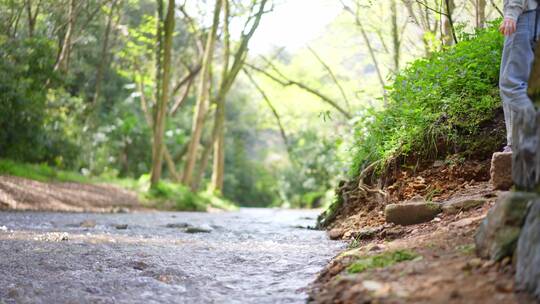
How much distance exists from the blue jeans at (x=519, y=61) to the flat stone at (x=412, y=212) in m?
0.96

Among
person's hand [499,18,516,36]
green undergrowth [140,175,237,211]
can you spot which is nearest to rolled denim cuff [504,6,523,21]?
person's hand [499,18,516,36]

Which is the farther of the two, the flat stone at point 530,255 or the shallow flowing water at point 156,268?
the shallow flowing water at point 156,268

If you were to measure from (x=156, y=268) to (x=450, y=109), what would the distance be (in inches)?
133

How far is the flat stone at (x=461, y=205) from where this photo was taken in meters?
3.91

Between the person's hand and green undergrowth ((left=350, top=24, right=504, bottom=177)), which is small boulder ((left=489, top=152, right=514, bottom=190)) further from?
green undergrowth ((left=350, top=24, right=504, bottom=177))

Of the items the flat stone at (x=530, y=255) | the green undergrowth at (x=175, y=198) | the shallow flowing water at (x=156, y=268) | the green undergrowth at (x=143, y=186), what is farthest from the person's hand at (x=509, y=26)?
the green undergrowth at (x=175, y=198)

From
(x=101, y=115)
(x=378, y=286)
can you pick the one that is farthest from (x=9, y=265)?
(x=101, y=115)

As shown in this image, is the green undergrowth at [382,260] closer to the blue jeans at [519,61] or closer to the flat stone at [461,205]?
the flat stone at [461,205]

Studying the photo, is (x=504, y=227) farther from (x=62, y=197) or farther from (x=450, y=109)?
A: (x=62, y=197)

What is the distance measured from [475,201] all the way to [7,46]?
1258 centimetres

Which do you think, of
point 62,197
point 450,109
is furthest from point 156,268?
point 62,197

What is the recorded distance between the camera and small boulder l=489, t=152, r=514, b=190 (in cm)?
372

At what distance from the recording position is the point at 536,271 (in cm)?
211

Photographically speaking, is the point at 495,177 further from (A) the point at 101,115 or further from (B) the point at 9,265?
(A) the point at 101,115
